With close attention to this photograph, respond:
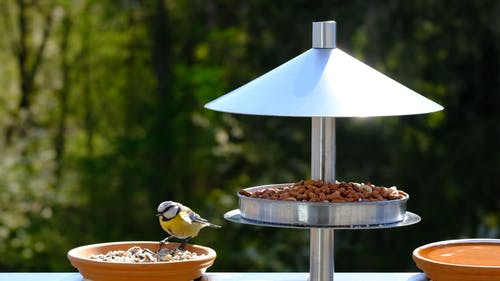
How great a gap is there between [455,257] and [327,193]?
1.67ft

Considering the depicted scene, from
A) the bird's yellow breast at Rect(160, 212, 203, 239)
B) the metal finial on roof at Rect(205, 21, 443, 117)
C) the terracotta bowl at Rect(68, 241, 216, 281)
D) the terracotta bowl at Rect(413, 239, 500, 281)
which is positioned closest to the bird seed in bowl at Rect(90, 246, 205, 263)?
the terracotta bowl at Rect(68, 241, 216, 281)

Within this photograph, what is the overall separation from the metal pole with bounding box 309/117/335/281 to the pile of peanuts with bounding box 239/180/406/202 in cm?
4

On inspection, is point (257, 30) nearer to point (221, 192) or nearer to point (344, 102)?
point (221, 192)

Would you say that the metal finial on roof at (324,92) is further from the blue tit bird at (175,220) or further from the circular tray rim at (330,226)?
the blue tit bird at (175,220)

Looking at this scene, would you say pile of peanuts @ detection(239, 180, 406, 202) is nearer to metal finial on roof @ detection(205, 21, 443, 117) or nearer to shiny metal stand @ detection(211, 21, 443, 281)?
shiny metal stand @ detection(211, 21, 443, 281)

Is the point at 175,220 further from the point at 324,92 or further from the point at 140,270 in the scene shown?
the point at 324,92

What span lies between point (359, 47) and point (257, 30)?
0.81 meters

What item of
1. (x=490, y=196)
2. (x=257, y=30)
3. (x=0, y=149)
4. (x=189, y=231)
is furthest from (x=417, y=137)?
(x=189, y=231)

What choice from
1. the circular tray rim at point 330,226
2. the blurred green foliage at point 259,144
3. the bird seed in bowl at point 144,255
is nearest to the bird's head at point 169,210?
the bird seed in bowl at point 144,255

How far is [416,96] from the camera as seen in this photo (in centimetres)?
221

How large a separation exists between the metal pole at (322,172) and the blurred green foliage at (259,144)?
14.4 feet

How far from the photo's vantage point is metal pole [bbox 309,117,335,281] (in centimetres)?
226

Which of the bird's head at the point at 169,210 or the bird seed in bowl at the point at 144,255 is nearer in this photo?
the bird seed in bowl at the point at 144,255

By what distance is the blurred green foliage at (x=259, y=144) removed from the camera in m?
6.80
